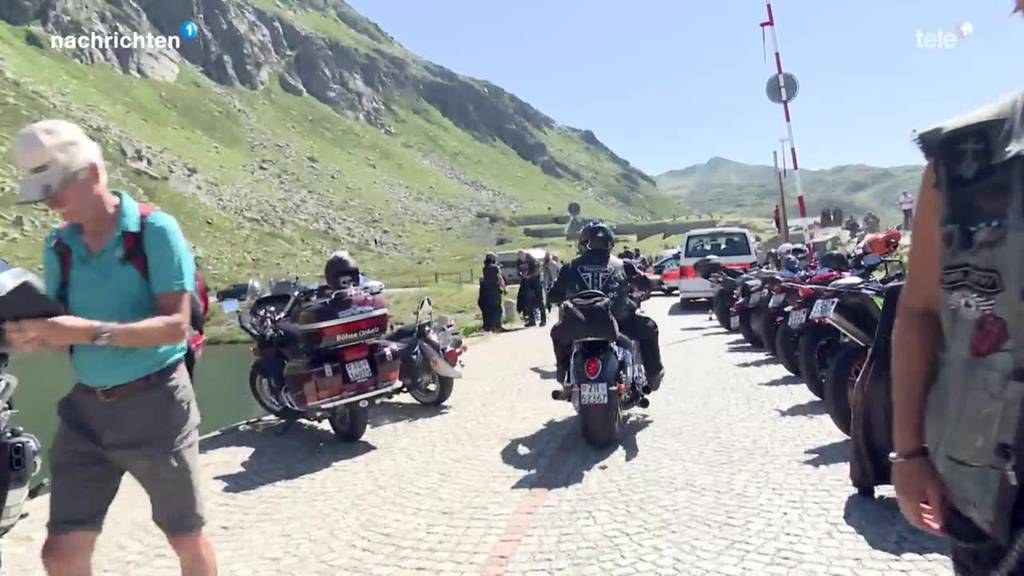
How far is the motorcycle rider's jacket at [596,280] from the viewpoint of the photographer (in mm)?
7035

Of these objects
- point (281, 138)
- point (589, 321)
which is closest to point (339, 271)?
point (589, 321)

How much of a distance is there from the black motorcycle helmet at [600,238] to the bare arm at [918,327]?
5.29 metres

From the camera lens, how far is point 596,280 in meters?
7.05

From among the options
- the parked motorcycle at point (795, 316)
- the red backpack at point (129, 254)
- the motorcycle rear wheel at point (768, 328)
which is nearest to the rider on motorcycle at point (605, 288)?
the parked motorcycle at point (795, 316)

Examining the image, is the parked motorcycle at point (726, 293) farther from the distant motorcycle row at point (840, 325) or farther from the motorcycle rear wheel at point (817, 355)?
the motorcycle rear wheel at point (817, 355)

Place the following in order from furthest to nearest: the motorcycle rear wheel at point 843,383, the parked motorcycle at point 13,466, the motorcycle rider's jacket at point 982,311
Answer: the motorcycle rear wheel at point 843,383
the parked motorcycle at point 13,466
the motorcycle rider's jacket at point 982,311

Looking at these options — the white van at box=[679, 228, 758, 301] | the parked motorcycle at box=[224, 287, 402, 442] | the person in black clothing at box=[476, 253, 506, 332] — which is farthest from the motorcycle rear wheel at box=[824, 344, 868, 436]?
the white van at box=[679, 228, 758, 301]

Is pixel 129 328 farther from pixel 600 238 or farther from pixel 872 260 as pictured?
pixel 872 260

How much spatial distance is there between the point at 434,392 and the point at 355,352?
5.71 feet

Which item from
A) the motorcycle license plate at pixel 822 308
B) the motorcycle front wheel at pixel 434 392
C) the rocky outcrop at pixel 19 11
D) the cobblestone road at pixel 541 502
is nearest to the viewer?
the cobblestone road at pixel 541 502

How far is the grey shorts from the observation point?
9.72 feet

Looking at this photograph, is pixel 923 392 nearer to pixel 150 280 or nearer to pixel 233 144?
pixel 150 280

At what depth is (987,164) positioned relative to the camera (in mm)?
1649

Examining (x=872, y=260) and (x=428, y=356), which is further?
(x=428, y=356)
